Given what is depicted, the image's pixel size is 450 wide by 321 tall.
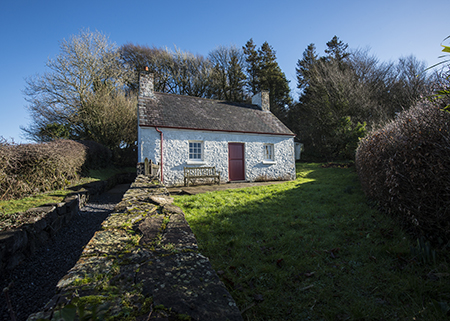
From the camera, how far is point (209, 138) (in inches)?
486

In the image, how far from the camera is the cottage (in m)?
11.2

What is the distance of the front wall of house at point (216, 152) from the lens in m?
11.0

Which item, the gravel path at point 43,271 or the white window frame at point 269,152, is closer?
the gravel path at point 43,271

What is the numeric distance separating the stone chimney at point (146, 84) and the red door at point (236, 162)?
5777 mm

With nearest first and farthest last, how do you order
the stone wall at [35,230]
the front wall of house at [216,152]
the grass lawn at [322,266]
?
the grass lawn at [322,266] < the stone wall at [35,230] < the front wall of house at [216,152]

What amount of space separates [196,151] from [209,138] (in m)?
1.07

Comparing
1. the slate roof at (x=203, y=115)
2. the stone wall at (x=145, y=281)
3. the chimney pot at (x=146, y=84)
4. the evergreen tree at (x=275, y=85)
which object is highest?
the evergreen tree at (x=275, y=85)

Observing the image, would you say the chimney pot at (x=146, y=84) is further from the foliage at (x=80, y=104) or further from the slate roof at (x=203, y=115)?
the foliage at (x=80, y=104)

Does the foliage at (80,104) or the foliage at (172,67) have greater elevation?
the foliage at (172,67)

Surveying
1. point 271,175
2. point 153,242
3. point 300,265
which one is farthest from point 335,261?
point 271,175

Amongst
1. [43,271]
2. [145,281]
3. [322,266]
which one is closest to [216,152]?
[43,271]

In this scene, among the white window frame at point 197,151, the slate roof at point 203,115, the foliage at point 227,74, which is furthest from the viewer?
the foliage at point 227,74

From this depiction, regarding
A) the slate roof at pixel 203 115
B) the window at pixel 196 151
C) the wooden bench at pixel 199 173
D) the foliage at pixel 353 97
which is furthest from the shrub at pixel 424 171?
the foliage at pixel 353 97

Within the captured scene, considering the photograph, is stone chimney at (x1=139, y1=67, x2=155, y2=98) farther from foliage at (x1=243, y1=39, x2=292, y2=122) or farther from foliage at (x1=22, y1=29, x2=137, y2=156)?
foliage at (x1=243, y1=39, x2=292, y2=122)
